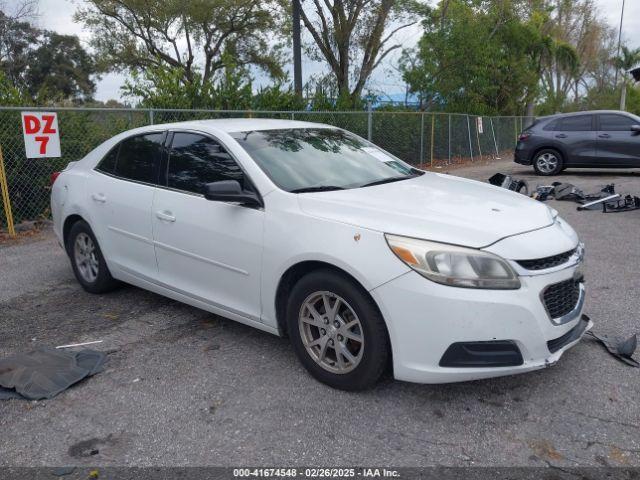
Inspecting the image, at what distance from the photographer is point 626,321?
445 centimetres

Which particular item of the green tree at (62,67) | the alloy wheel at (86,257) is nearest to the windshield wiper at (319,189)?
the alloy wheel at (86,257)

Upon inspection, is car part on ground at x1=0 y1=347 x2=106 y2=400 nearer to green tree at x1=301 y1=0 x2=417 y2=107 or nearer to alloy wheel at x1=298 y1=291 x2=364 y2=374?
alloy wheel at x1=298 y1=291 x2=364 y2=374

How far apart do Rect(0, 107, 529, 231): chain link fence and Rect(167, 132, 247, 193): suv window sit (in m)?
4.49

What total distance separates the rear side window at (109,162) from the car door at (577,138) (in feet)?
39.6

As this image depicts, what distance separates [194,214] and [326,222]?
1162 mm

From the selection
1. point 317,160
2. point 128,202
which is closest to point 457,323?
point 317,160

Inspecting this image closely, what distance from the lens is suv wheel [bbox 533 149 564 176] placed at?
14.5 m

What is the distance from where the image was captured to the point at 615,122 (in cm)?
1378

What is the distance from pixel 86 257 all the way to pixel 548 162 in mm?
12357

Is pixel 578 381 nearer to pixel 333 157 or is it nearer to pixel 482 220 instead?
pixel 482 220

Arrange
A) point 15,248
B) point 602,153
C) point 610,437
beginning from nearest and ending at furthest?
point 610,437
point 15,248
point 602,153

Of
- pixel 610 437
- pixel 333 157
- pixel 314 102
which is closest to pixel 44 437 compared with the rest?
pixel 333 157

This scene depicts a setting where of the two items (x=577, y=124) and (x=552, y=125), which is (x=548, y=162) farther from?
(x=577, y=124)

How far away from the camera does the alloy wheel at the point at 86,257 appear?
5199mm
